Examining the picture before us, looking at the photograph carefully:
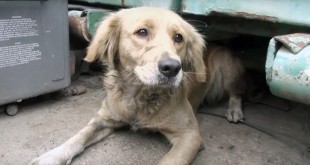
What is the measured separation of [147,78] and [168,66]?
0.50 feet

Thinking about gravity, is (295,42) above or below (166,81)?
above

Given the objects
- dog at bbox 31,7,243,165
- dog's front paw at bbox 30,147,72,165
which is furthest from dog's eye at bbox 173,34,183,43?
dog's front paw at bbox 30,147,72,165

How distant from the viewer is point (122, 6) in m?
3.00

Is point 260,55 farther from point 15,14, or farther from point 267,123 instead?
point 15,14

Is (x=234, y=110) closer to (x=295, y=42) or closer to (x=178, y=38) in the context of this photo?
(x=178, y=38)

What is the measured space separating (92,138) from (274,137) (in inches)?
50.5

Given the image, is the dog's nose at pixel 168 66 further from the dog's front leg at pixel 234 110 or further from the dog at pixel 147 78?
the dog's front leg at pixel 234 110

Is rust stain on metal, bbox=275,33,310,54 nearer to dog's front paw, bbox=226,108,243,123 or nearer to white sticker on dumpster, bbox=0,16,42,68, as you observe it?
dog's front paw, bbox=226,108,243,123

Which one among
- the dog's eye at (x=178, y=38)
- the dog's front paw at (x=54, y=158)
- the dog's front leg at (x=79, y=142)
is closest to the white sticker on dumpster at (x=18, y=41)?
the dog's front leg at (x=79, y=142)

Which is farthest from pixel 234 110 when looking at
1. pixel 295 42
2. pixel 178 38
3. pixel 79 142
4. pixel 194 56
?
pixel 295 42

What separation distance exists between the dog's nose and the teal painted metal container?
1.57 feet

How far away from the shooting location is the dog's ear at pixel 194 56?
2.34 m

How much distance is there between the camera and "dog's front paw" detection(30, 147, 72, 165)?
6.34 ft

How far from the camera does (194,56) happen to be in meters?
2.36
